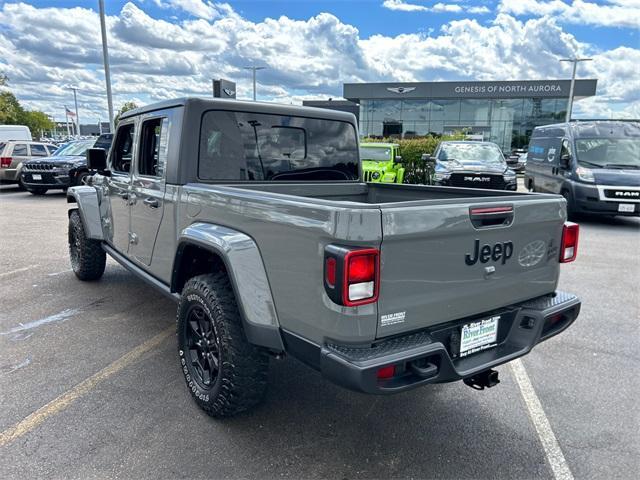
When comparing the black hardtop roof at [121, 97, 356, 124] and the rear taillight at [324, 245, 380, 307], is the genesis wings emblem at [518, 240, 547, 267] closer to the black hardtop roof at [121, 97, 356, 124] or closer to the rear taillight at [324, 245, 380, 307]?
the rear taillight at [324, 245, 380, 307]

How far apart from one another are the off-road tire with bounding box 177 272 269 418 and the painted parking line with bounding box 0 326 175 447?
0.90 m

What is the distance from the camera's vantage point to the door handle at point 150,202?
359cm

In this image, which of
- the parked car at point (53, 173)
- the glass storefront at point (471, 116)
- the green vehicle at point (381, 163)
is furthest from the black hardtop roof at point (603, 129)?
the glass storefront at point (471, 116)

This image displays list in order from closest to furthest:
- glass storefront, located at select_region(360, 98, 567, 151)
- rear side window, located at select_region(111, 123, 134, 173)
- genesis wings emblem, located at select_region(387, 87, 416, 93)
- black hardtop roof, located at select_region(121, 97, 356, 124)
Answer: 1. black hardtop roof, located at select_region(121, 97, 356, 124)
2. rear side window, located at select_region(111, 123, 134, 173)
3. glass storefront, located at select_region(360, 98, 567, 151)
4. genesis wings emblem, located at select_region(387, 87, 416, 93)

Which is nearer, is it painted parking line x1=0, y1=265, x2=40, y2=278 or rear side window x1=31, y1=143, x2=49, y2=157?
painted parking line x1=0, y1=265, x2=40, y2=278

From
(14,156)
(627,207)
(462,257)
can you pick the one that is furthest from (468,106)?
(462,257)

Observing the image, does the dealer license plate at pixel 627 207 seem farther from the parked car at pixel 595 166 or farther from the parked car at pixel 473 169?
the parked car at pixel 473 169

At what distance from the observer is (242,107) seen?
3.48m

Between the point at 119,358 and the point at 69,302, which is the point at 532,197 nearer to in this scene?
the point at 119,358

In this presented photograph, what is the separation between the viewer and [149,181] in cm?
370

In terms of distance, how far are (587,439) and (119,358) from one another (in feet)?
10.6

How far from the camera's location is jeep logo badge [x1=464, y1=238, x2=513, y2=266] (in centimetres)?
241

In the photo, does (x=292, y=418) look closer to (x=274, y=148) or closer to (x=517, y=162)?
(x=274, y=148)

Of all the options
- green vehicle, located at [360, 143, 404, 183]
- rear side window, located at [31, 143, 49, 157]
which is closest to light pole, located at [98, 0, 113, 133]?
rear side window, located at [31, 143, 49, 157]
